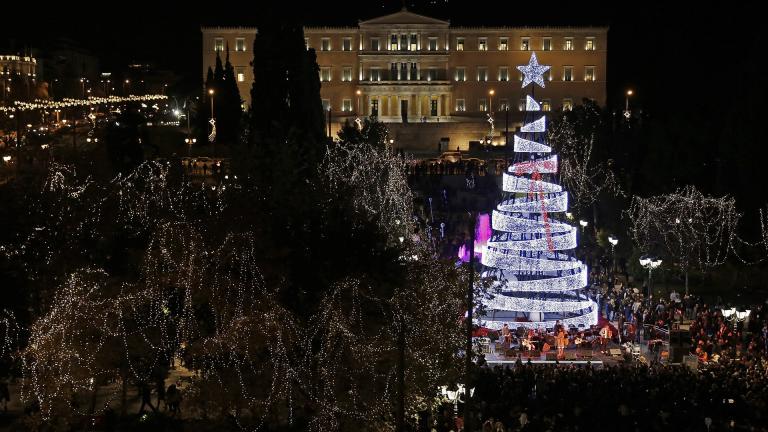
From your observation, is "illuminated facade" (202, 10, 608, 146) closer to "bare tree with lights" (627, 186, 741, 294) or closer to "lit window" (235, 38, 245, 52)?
"lit window" (235, 38, 245, 52)

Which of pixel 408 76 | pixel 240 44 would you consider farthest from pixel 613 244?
pixel 240 44

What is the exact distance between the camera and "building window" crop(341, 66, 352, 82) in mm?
71812

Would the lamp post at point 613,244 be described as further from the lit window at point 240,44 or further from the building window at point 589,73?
the lit window at point 240,44

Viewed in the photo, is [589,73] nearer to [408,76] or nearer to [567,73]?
[567,73]

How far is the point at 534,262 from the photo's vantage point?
25188 mm

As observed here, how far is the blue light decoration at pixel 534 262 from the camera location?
24.8 m

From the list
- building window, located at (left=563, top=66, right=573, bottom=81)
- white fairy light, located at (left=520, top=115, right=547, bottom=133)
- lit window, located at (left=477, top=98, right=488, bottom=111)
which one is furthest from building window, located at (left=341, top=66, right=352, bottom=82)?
white fairy light, located at (left=520, top=115, right=547, bottom=133)

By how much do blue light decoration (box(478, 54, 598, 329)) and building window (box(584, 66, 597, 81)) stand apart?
4660 cm

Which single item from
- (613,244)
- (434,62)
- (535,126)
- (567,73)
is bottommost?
(613,244)

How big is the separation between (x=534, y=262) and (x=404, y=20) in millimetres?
47775

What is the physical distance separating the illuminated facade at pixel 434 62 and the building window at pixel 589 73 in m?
0.07

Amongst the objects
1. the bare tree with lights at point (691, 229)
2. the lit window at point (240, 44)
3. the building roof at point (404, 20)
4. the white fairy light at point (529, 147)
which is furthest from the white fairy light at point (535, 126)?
the lit window at point (240, 44)

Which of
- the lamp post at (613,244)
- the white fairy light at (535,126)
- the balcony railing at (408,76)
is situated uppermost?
the balcony railing at (408,76)

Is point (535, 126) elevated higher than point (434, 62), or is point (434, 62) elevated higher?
point (434, 62)
